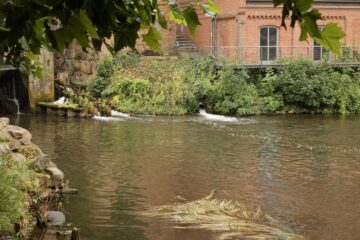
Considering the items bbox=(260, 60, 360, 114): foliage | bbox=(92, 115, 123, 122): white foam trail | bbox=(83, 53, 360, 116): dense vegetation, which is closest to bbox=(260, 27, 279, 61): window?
bbox=(83, 53, 360, 116): dense vegetation

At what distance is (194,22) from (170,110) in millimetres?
29604

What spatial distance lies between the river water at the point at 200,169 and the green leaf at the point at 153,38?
8.76m

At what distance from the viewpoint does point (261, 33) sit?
3850cm

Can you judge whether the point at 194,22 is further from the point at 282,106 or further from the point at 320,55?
the point at 320,55

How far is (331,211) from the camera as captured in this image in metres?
13.1

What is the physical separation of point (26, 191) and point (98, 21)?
33.2ft

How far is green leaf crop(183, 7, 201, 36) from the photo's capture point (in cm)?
243

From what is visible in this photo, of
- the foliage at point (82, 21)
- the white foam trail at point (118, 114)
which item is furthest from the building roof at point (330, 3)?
the foliage at point (82, 21)

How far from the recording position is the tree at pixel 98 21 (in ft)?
6.73

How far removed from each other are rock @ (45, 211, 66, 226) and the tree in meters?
9.29

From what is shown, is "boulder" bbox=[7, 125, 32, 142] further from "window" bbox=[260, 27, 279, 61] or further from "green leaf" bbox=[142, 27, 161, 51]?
"window" bbox=[260, 27, 279, 61]

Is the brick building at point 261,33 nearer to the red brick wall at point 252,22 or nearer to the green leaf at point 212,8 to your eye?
the red brick wall at point 252,22

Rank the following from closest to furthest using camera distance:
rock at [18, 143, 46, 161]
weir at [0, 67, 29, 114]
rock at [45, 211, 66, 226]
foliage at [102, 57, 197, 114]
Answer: rock at [45, 211, 66, 226] → rock at [18, 143, 46, 161] → weir at [0, 67, 29, 114] → foliage at [102, 57, 197, 114]

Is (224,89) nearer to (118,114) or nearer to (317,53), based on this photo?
(118,114)
